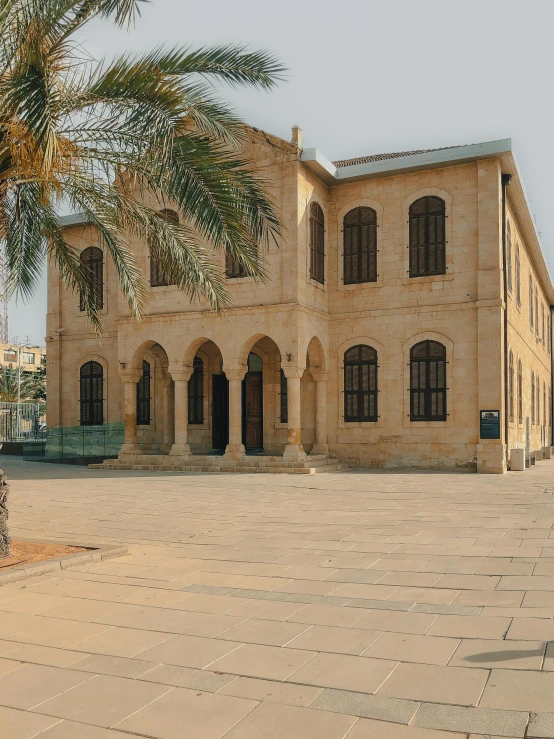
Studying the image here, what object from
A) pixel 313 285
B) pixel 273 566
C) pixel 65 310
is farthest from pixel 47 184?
pixel 65 310

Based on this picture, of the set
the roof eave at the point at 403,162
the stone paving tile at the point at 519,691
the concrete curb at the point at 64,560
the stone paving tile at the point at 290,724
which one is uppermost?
the roof eave at the point at 403,162

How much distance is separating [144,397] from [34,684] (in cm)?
1993

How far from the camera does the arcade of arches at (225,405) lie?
20.3 meters

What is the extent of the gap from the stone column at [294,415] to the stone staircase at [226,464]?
27 centimetres

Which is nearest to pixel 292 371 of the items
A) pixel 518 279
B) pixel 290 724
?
pixel 518 279

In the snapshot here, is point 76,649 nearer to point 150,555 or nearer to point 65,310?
point 150,555

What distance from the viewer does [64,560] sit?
7223mm

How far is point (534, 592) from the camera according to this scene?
5.88 meters

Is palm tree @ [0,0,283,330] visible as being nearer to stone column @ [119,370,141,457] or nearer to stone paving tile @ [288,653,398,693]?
stone paving tile @ [288,653,398,693]

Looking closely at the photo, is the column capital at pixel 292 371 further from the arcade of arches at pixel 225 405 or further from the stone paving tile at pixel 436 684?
the stone paving tile at pixel 436 684

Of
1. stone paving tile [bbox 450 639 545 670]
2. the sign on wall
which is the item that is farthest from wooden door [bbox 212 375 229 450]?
stone paving tile [bbox 450 639 545 670]

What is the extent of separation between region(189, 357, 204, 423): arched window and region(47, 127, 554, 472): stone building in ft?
0.14

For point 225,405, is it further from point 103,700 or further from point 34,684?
point 103,700

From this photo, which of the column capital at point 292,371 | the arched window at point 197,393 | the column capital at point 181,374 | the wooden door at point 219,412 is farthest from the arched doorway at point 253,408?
the column capital at point 292,371
